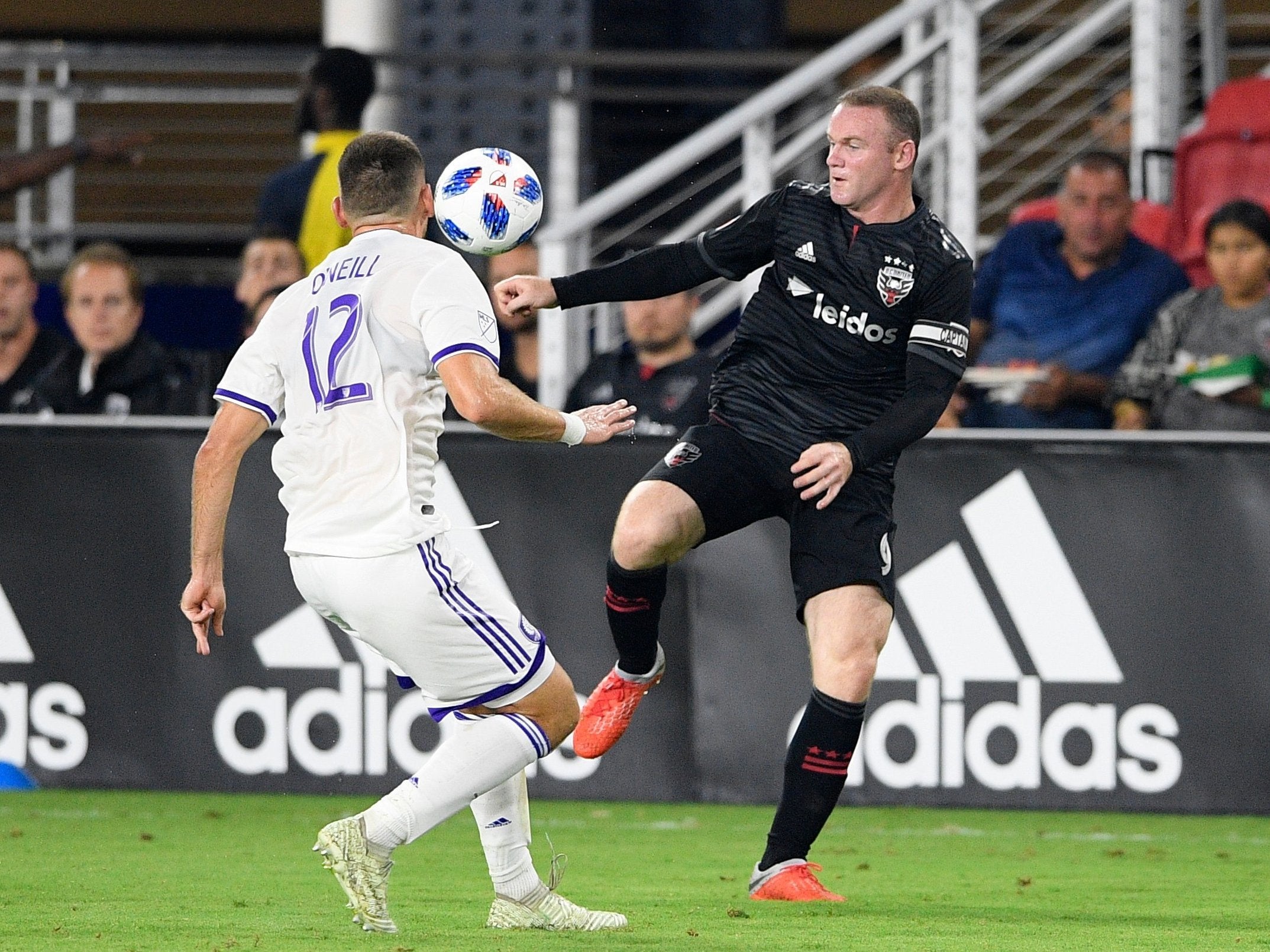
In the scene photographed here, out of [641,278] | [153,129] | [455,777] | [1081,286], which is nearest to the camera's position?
[455,777]

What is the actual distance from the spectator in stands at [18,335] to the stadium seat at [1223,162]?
5.41 meters

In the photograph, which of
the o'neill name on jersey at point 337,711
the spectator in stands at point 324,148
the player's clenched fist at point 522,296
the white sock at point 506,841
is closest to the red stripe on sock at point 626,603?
the player's clenched fist at point 522,296

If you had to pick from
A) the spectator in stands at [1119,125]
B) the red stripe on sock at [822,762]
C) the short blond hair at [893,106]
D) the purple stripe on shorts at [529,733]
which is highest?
the spectator in stands at [1119,125]

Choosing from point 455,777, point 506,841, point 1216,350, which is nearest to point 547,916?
point 506,841

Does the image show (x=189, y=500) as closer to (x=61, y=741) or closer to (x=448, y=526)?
(x=61, y=741)

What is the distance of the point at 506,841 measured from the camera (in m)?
5.28

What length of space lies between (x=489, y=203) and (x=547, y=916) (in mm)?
1813

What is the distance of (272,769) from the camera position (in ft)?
27.7

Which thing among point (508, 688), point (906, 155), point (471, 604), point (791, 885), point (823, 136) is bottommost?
point (791, 885)

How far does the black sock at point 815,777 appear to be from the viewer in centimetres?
598

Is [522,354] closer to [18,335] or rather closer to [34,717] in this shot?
[18,335]

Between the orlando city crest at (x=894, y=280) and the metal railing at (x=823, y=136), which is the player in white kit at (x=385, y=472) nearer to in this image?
the orlando city crest at (x=894, y=280)

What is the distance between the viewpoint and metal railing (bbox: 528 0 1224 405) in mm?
9391

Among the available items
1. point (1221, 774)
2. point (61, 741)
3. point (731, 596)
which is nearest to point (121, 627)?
point (61, 741)
